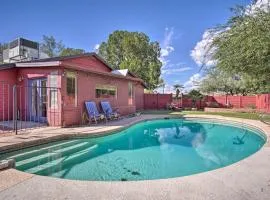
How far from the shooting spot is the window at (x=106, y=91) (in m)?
14.1

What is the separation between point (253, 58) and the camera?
9.50m

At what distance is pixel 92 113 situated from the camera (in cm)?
1256

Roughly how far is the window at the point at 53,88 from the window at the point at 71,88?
552 millimetres

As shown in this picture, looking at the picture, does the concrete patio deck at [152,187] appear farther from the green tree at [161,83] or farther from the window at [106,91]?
the green tree at [161,83]

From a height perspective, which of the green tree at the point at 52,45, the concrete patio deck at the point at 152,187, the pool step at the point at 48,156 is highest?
the green tree at the point at 52,45

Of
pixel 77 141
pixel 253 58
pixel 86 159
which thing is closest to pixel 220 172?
pixel 86 159

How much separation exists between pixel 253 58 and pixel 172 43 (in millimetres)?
31879

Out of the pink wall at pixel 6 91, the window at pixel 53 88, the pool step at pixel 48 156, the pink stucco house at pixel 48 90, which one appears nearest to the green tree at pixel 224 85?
the pink stucco house at pixel 48 90

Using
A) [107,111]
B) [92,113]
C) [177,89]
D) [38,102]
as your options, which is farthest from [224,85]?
[38,102]

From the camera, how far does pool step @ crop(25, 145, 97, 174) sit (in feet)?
19.7

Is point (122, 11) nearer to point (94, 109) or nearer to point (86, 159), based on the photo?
point (94, 109)

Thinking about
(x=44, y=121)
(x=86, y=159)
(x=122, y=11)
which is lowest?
(x=86, y=159)

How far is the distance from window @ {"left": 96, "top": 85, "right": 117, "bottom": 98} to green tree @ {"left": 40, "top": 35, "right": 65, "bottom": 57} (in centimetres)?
3285

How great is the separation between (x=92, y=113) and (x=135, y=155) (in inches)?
209
